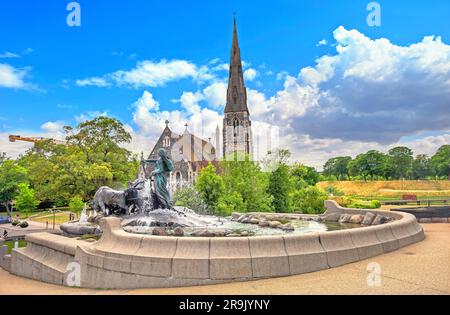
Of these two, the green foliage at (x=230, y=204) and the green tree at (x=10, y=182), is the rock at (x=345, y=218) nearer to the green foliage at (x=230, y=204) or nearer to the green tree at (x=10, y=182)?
the green foliage at (x=230, y=204)

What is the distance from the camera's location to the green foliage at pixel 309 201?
3664 centimetres

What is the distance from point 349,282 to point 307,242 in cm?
140

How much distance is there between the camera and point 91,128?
4653 centimetres

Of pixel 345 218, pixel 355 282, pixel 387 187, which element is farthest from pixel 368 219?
pixel 387 187

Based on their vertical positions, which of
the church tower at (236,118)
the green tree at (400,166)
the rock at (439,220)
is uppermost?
the church tower at (236,118)

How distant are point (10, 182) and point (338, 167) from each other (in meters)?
106

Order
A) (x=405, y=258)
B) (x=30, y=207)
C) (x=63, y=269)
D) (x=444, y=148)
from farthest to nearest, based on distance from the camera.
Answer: (x=444, y=148) < (x=30, y=207) < (x=63, y=269) < (x=405, y=258)

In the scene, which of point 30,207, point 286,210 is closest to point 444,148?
point 286,210

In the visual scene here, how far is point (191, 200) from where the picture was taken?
29516 millimetres

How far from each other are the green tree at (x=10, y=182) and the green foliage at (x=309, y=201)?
138 ft

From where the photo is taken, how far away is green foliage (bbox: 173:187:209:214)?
2934 cm

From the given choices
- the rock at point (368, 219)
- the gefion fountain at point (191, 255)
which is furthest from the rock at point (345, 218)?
the gefion fountain at point (191, 255)
